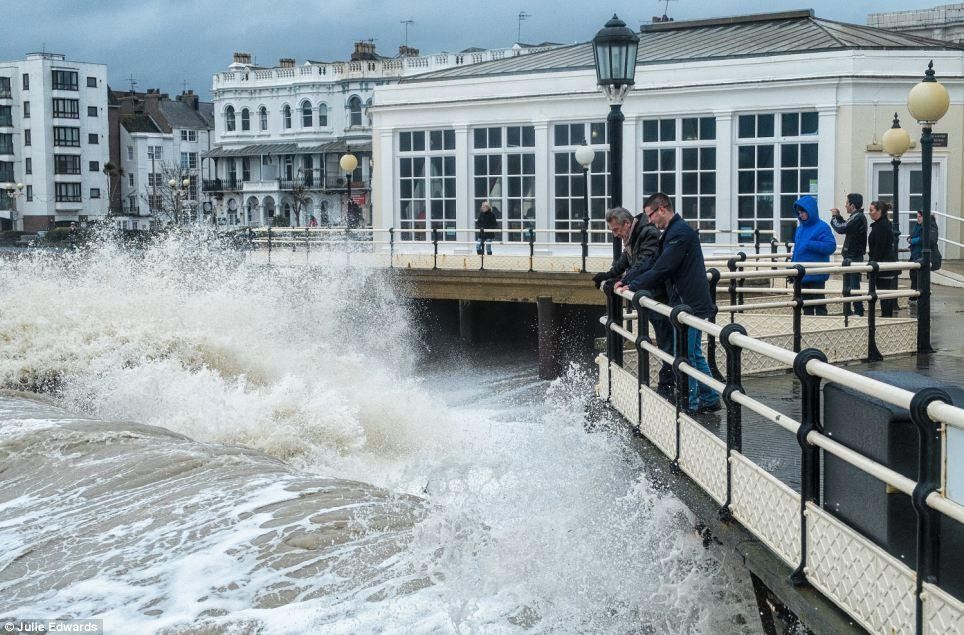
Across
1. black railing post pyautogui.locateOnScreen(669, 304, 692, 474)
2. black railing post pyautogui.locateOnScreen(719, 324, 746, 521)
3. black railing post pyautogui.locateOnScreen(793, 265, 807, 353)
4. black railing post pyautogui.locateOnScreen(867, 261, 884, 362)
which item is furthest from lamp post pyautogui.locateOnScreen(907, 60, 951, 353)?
black railing post pyautogui.locateOnScreen(719, 324, 746, 521)

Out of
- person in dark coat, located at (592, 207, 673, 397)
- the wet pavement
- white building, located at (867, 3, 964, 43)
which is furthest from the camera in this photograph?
white building, located at (867, 3, 964, 43)

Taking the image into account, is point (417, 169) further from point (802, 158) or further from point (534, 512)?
point (534, 512)

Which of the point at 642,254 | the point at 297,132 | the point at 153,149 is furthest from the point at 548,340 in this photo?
the point at 153,149

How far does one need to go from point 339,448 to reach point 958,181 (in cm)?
2084

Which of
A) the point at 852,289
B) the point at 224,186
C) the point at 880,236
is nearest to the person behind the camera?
the point at 852,289

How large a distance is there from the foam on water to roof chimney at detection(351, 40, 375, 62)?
71.8 metres

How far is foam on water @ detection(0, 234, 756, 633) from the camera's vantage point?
19.2ft

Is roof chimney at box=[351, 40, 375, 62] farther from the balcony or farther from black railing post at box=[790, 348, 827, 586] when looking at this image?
black railing post at box=[790, 348, 827, 586]

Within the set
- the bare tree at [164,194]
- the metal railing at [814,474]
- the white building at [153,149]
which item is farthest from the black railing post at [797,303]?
the white building at [153,149]

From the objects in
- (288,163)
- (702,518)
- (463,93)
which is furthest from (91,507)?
(288,163)

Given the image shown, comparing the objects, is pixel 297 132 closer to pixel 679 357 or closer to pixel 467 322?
pixel 467 322

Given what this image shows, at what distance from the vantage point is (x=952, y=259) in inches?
1059

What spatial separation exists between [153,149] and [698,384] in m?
102

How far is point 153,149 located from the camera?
103875 mm
